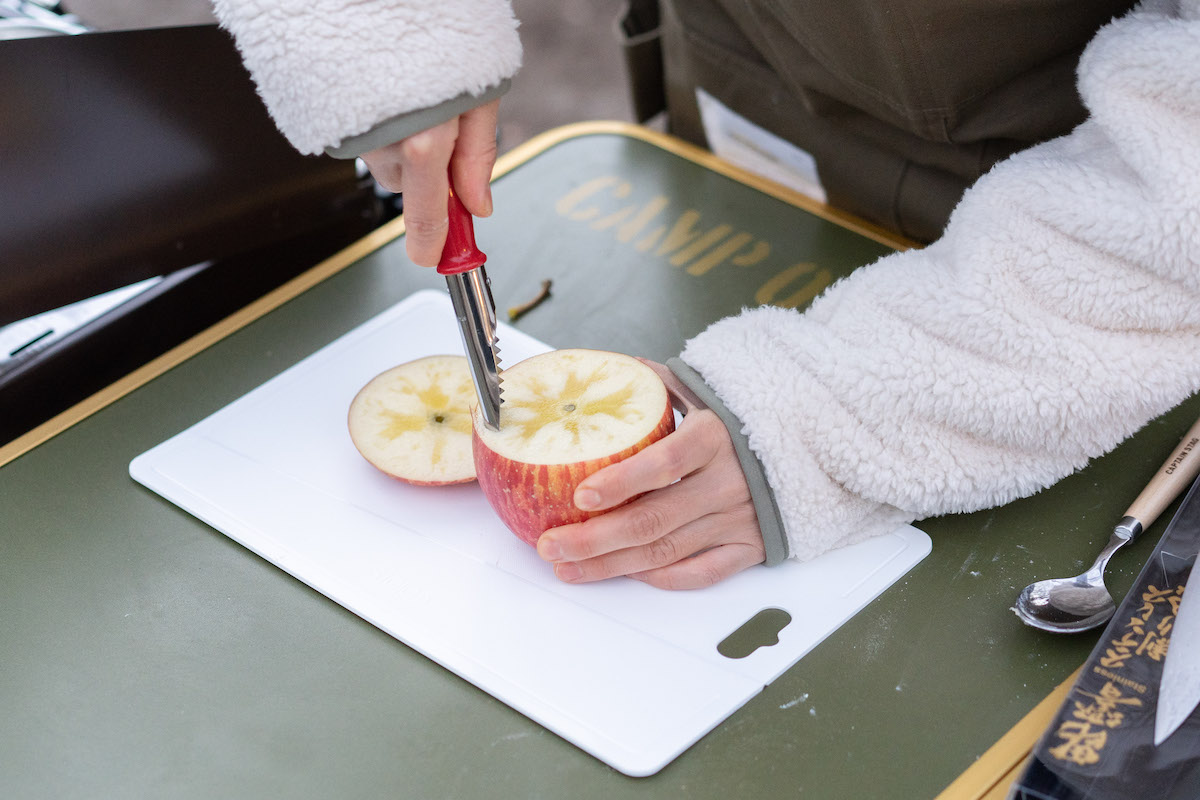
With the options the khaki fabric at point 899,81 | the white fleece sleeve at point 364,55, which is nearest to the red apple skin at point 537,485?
the white fleece sleeve at point 364,55

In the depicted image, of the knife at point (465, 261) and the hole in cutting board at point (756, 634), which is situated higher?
the knife at point (465, 261)

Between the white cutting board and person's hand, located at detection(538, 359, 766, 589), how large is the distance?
0.05 feet

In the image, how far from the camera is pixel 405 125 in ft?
2.07

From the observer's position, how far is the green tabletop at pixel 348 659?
0.61 metres

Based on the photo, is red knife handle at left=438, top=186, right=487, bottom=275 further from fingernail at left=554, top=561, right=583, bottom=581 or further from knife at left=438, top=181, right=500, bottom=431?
fingernail at left=554, top=561, right=583, bottom=581

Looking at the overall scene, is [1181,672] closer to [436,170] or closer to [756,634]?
[756,634]

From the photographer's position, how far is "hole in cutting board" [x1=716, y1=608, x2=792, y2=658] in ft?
2.20

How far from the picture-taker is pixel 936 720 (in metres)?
0.62

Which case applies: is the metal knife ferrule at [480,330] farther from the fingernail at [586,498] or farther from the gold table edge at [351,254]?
the gold table edge at [351,254]

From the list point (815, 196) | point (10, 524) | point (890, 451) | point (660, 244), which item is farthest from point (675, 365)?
point (10, 524)

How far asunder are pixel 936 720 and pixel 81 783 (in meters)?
0.50

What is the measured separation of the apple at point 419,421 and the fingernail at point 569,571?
0.11 metres

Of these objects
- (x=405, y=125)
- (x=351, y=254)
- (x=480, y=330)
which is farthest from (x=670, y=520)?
(x=351, y=254)

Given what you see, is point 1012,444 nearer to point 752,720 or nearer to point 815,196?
point 752,720
